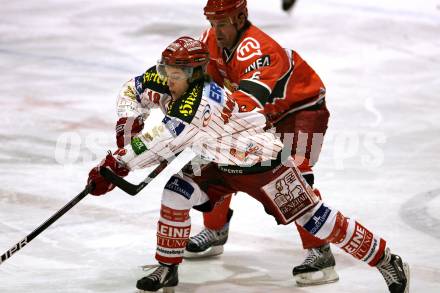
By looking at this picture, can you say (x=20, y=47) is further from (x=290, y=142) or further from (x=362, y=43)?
(x=290, y=142)

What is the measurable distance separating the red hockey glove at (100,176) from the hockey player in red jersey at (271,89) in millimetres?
621

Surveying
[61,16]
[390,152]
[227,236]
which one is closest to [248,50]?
[227,236]

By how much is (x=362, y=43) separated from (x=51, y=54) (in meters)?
2.86

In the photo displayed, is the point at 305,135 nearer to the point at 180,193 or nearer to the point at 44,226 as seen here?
the point at 180,193

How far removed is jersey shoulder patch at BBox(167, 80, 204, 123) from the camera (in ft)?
13.5

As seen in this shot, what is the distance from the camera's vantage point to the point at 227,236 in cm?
528

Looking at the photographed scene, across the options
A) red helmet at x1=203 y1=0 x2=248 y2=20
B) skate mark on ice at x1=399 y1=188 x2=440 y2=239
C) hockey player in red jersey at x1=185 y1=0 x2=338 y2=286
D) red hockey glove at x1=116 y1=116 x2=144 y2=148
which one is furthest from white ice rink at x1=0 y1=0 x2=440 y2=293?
red helmet at x1=203 y1=0 x2=248 y2=20

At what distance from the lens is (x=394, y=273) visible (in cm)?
450

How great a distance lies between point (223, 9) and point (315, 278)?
1.32 m

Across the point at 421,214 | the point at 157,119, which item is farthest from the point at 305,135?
the point at 157,119

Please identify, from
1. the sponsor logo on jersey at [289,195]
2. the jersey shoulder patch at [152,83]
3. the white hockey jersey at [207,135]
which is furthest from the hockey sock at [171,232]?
the jersey shoulder patch at [152,83]

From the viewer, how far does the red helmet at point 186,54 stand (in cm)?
419

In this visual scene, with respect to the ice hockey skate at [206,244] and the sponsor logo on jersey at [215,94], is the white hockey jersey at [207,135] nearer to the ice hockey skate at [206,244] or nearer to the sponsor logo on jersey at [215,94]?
the sponsor logo on jersey at [215,94]

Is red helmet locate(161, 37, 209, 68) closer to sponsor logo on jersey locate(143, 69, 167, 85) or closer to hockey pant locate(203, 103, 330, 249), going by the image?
sponsor logo on jersey locate(143, 69, 167, 85)
